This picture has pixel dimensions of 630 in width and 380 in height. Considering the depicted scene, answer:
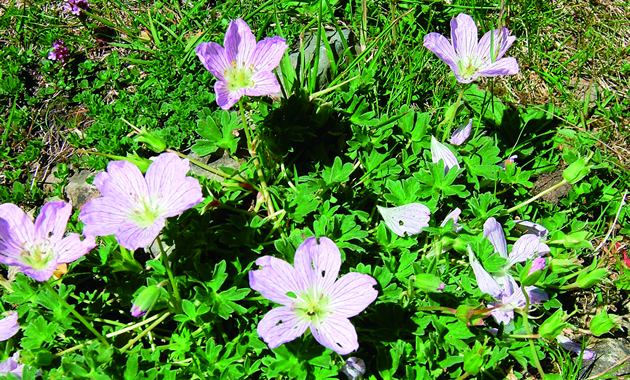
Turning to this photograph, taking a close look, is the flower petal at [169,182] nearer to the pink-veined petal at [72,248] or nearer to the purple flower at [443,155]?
the pink-veined petal at [72,248]

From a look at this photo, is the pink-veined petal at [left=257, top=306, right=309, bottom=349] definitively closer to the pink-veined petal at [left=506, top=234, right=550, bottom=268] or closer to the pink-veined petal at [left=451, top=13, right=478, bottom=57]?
the pink-veined petal at [left=506, top=234, right=550, bottom=268]

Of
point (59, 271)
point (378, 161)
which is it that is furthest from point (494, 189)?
point (59, 271)

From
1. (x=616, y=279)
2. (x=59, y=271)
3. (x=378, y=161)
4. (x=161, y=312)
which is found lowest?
(x=616, y=279)

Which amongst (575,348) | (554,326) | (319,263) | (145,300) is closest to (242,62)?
(319,263)

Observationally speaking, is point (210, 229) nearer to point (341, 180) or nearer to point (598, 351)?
point (341, 180)

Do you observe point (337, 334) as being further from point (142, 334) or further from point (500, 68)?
point (500, 68)

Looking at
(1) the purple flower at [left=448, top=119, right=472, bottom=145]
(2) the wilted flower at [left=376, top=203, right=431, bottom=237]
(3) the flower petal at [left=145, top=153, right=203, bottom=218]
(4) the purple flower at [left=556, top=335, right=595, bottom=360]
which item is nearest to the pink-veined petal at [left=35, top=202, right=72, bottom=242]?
(3) the flower petal at [left=145, top=153, right=203, bottom=218]
